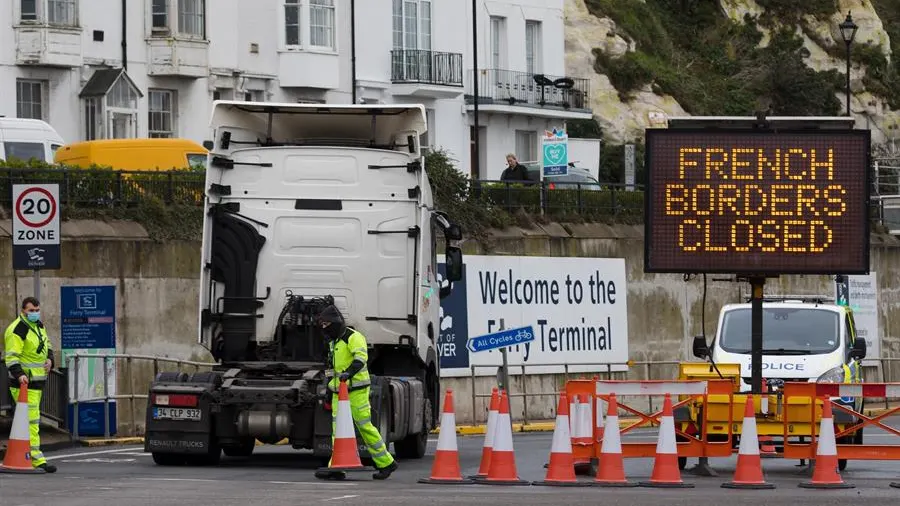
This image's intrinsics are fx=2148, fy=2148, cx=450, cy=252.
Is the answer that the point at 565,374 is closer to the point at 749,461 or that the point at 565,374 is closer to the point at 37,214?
the point at 37,214

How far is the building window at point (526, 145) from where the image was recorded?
6169 cm

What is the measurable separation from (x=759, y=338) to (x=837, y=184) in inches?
75.8

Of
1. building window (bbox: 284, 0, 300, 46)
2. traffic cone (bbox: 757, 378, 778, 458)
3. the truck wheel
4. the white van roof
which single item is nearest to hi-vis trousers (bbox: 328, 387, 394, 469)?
the truck wheel

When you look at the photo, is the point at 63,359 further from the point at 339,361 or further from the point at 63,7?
the point at 63,7

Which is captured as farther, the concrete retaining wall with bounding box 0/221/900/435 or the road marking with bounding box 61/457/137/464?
the concrete retaining wall with bounding box 0/221/900/435

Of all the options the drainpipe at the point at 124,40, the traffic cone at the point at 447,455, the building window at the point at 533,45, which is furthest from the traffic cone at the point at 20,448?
the building window at the point at 533,45

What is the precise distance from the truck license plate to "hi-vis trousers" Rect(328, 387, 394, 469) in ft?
7.11

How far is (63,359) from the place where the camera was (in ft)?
94.5

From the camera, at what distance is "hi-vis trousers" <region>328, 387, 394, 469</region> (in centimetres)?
2033

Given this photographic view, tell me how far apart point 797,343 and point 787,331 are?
0.27 metres

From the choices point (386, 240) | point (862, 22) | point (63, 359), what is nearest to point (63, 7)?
point (63, 359)

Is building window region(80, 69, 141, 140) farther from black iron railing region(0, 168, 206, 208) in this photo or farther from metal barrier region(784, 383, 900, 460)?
metal barrier region(784, 383, 900, 460)

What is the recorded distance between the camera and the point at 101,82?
1917 inches

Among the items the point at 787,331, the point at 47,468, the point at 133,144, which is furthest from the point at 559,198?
the point at 47,468
